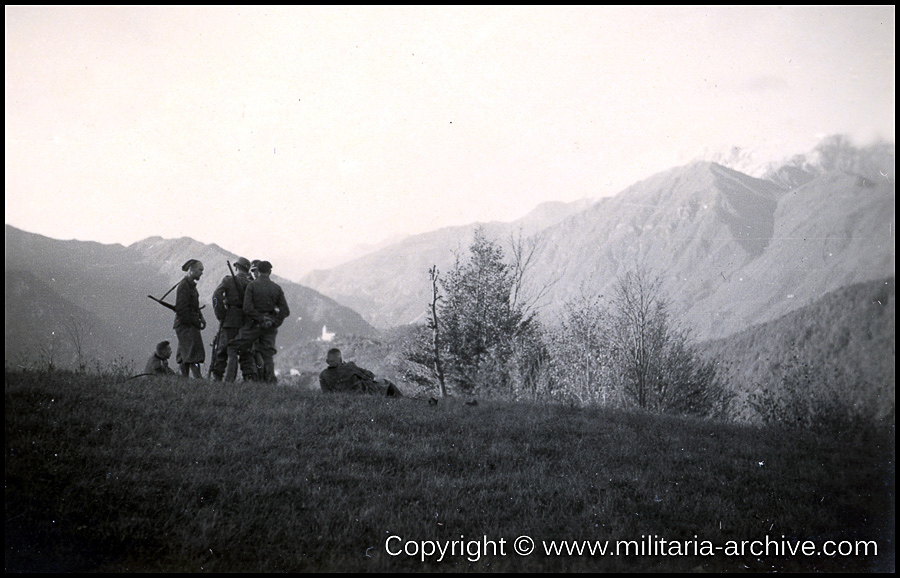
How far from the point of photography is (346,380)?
10461 millimetres

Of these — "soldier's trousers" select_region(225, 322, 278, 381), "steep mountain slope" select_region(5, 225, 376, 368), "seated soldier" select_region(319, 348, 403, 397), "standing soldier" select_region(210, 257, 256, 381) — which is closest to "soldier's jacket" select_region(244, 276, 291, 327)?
"soldier's trousers" select_region(225, 322, 278, 381)

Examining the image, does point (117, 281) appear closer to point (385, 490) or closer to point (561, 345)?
point (561, 345)

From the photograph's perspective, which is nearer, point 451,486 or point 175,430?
point 451,486

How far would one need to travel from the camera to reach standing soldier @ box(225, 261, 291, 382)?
10.7 meters

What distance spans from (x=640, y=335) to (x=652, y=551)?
591 inches

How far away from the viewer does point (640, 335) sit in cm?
1872

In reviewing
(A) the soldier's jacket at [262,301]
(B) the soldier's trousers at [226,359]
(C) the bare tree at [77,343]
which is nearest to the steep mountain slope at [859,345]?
(A) the soldier's jacket at [262,301]

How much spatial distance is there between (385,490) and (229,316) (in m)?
7.05

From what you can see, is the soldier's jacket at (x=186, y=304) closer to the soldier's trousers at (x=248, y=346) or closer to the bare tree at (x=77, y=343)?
the soldier's trousers at (x=248, y=346)

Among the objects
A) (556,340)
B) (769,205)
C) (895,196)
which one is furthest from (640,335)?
(769,205)

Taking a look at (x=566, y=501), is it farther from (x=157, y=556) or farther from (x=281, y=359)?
(x=281, y=359)

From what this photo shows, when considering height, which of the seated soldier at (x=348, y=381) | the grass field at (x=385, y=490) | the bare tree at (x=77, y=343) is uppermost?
the bare tree at (x=77, y=343)

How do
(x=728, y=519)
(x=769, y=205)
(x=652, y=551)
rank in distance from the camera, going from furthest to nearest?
1. (x=769, y=205)
2. (x=728, y=519)
3. (x=652, y=551)

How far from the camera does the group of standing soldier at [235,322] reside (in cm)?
1065
